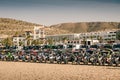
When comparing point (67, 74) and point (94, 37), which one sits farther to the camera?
point (94, 37)

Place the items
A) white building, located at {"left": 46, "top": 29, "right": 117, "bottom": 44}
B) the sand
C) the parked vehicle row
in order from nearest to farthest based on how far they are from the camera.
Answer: the sand → the parked vehicle row → white building, located at {"left": 46, "top": 29, "right": 117, "bottom": 44}

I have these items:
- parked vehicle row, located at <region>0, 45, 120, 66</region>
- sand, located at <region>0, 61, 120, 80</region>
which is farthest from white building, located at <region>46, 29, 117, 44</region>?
sand, located at <region>0, 61, 120, 80</region>

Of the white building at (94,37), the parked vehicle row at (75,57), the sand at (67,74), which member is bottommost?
the sand at (67,74)

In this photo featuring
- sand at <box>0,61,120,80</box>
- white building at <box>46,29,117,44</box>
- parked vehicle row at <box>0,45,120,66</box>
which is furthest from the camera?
white building at <box>46,29,117,44</box>

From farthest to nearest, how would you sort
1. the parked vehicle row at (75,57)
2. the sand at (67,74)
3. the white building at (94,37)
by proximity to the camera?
the white building at (94,37), the parked vehicle row at (75,57), the sand at (67,74)

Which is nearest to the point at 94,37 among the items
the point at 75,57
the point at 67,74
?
the point at 75,57

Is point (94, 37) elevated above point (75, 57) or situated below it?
above

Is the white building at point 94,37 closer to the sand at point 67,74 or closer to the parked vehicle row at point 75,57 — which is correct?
the parked vehicle row at point 75,57

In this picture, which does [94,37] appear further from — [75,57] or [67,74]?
[67,74]

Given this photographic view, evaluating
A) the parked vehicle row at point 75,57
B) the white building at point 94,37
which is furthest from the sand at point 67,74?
the white building at point 94,37

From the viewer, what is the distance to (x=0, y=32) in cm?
19088

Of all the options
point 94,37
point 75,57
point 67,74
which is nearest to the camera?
point 67,74

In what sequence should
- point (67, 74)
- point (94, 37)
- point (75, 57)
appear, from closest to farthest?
1. point (67, 74)
2. point (75, 57)
3. point (94, 37)

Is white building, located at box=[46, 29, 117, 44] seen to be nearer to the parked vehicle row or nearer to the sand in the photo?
the parked vehicle row
